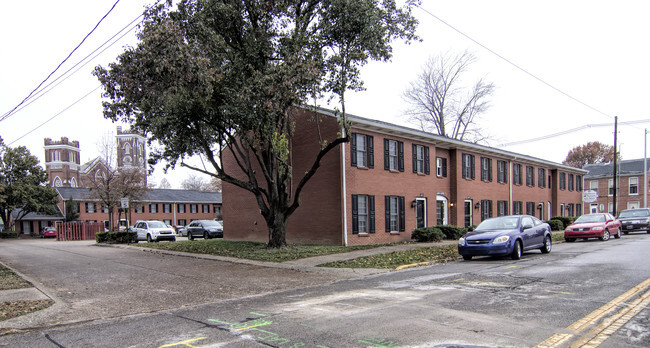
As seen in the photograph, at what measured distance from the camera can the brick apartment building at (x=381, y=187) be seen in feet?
71.5

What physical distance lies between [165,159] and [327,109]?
812 cm

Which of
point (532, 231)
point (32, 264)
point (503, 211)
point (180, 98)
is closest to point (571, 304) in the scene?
point (532, 231)

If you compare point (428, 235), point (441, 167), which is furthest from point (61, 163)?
point (428, 235)

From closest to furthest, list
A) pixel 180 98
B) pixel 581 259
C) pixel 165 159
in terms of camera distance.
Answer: pixel 581 259 < pixel 180 98 < pixel 165 159

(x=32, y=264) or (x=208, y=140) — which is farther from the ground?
(x=208, y=140)

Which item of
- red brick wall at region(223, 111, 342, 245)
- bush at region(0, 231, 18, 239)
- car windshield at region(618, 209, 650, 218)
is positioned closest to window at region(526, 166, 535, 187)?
car windshield at region(618, 209, 650, 218)

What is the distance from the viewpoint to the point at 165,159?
64.0 feet

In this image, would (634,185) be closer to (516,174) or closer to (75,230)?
(516,174)

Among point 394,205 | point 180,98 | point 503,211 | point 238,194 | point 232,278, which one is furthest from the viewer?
point 503,211

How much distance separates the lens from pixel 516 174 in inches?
1400

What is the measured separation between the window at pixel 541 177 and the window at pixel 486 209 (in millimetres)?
9681

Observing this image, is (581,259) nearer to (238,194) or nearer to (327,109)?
(327,109)

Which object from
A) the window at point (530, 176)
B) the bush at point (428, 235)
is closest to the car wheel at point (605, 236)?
the bush at point (428, 235)

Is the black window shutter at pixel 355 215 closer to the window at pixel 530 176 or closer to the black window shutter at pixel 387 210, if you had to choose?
the black window shutter at pixel 387 210
